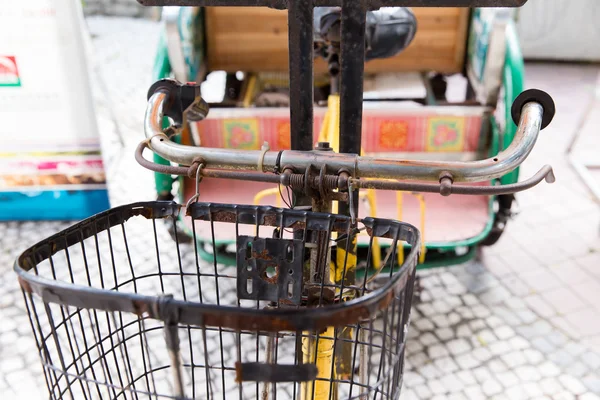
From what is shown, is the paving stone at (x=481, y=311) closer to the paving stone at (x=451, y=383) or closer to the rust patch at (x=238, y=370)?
the paving stone at (x=451, y=383)

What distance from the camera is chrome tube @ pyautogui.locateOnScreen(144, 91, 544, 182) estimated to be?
1.01 meters

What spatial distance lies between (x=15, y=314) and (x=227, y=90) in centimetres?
173

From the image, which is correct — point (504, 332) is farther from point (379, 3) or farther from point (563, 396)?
point (379, 3)

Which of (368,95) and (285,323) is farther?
(368,95)

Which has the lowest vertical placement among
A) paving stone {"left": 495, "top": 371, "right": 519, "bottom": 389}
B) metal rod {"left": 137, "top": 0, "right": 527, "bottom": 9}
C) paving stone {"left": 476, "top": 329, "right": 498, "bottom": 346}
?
paving stone {"left": 495, "top": 371, "right": 519, "bottom": 389}

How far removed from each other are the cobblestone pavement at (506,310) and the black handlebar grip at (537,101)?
1493 millimetres

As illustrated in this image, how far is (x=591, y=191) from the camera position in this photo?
3711 mm

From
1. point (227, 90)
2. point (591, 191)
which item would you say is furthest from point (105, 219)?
point (591, 191)

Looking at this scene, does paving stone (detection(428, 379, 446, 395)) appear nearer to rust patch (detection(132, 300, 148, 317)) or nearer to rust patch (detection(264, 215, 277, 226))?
rust patch (detection(264, 215, 277, 226))

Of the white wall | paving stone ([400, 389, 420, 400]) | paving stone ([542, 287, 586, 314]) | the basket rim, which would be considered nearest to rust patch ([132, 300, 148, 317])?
the basket rim

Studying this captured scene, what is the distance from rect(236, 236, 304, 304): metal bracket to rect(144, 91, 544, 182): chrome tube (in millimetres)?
142

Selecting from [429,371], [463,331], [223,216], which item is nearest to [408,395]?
[429,371]

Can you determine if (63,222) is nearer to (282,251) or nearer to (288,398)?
(288,398)

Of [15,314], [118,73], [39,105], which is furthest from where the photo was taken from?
[118,73]
